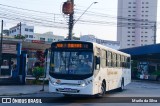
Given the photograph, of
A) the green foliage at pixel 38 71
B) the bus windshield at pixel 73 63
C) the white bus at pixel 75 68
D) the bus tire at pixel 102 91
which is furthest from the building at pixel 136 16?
the bus windshield at pixel 73 63

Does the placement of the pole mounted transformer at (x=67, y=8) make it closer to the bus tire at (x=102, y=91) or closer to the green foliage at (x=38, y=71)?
the green foliage at (x=38, y=71)

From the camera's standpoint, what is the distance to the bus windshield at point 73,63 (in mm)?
17250

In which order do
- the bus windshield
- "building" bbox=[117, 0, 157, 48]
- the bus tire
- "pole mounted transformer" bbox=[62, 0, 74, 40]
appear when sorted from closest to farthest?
the bus windshield < the bus tire < "pole mounted transformer" bbox=[62, 0, 74, 40] < "building" bbox=[117, 0, 157, 48]

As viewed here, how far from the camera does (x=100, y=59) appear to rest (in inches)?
741

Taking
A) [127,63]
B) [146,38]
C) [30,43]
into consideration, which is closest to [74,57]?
[127,63]

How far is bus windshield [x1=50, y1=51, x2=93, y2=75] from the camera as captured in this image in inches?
679

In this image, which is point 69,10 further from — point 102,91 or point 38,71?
point 102,91

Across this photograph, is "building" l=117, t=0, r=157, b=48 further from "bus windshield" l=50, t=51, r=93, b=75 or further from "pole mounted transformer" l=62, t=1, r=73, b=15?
"bus windshield" l=50, t=51, r=93, b=75

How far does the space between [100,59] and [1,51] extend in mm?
30459

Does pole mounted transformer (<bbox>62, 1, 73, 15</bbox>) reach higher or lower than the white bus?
higher

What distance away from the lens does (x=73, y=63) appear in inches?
681

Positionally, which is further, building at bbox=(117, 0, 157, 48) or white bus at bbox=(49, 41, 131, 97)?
building at bbox=(117, 0, 157, 48)

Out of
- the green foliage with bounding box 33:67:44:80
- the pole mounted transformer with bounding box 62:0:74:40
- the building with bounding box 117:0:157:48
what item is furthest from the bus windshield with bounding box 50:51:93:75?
the building with bounding box 117:0:157:48

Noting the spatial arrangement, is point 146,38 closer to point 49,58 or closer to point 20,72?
point 20,72
